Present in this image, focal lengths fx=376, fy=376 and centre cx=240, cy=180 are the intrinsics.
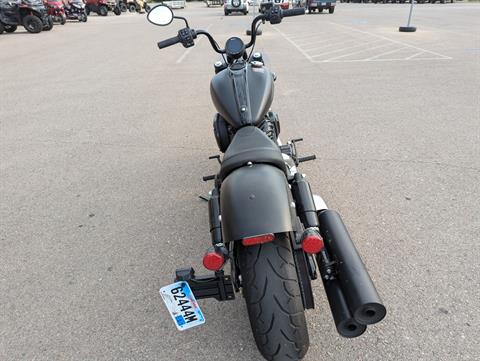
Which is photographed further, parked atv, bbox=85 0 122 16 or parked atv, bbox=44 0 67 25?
parked atv, bbox=85 0 122 16

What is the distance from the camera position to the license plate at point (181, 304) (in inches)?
69.9

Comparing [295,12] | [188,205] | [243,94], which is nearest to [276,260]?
[243,94]

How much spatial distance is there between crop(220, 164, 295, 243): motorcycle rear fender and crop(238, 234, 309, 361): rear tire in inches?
5.1

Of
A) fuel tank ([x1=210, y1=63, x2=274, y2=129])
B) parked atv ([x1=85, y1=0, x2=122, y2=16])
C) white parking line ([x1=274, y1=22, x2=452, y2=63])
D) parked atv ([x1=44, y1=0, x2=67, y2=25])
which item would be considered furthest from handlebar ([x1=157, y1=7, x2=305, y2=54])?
parked atv ([x1=85, y1=0, x2=122, y2=16])

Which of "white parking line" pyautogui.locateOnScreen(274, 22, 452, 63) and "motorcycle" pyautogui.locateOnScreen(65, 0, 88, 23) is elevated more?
"motorcycle" pyautogui.locateOnScreen(65, 0, 88, 23)

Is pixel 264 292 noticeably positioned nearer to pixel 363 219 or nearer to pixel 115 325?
pixel 115 325

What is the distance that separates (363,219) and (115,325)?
79.8 inches

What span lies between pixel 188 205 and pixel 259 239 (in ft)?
6.26

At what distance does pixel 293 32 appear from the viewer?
605 inches

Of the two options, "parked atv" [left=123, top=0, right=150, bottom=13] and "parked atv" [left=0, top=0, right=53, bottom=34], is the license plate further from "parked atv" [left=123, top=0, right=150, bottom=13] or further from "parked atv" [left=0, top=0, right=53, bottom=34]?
"parked atv" [left=123, top=0, right=150, bottom=13]

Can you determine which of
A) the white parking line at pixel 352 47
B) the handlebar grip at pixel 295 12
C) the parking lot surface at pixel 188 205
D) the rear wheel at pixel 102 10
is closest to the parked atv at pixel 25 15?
the parking lot surface at pixel 188 205

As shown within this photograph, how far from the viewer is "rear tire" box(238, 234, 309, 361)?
163 cm

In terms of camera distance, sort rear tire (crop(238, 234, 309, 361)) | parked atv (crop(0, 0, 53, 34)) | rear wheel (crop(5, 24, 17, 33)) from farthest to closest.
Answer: rear wheel (crop(5, 24, 17, 33))
parked atv (crop(0, 0, 53, 34))
rear tire (crop(238, 234, 309, 361))

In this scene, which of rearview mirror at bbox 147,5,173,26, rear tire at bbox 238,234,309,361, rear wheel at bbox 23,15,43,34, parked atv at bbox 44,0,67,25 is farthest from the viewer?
parked atv at bbox 44,0,67,25
